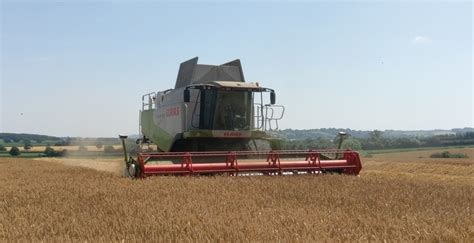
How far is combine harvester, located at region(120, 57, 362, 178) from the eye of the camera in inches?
427

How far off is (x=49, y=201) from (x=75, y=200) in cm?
37

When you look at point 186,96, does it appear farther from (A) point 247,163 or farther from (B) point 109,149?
(B) point 109,149

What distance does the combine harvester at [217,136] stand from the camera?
10.8m

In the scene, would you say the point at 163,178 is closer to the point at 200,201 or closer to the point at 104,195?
the point at 104,195

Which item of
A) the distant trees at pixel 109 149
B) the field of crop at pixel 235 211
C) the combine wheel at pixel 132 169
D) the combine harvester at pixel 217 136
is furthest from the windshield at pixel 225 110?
the distant trees at pixel 109 149

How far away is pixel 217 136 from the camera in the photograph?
12.4 m

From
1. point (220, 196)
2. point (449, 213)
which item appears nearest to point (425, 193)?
point (449, 213)

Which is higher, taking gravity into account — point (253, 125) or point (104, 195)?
point (253, 125)

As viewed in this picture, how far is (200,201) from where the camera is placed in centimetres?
721

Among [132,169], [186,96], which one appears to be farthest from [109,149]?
[132,169]

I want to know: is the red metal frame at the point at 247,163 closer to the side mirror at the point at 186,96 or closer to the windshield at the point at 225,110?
the windshield at the point at 225,110

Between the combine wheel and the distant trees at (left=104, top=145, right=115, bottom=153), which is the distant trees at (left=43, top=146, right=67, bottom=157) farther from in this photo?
the combine wheel

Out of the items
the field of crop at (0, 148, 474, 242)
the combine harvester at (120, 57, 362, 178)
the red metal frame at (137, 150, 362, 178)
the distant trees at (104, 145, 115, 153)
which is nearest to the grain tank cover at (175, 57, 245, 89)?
the combine harvester at (120, 57, 362, 178)

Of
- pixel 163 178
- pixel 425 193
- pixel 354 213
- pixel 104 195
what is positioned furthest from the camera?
pixel 163 178
